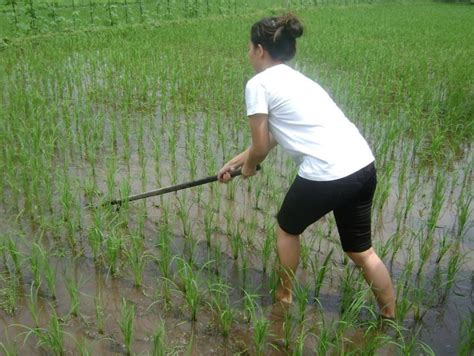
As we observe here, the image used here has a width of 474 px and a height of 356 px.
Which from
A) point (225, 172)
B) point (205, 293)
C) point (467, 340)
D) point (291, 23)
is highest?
point (291, 23)

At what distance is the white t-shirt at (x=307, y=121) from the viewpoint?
6.40 ft

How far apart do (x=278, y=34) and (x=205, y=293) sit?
1.34 metres

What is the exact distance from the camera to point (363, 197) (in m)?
2.09

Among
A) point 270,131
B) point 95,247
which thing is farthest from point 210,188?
point 270,131

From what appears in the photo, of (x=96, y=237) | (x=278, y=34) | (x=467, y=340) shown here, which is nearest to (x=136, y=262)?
(x=96, y=237)

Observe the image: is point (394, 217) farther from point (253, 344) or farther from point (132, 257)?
point (132, 257)

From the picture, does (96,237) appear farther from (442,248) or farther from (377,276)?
(442,248)

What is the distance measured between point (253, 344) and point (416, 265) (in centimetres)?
119

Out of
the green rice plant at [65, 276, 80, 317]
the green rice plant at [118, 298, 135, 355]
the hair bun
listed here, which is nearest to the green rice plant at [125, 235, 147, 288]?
the green rice plant at [65, 276, 80, 317]

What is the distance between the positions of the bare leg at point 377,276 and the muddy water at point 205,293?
172mm

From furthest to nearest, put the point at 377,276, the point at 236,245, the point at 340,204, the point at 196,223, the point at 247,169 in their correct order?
the point at 196,223, the point at 236,245, the point at 247,169, the point at 377,276, the point at 340,204

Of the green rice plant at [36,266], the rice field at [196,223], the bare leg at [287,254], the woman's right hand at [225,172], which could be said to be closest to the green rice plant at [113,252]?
the rice field at [196,223]

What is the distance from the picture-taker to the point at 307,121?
196 centimetres

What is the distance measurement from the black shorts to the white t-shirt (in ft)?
0.13
